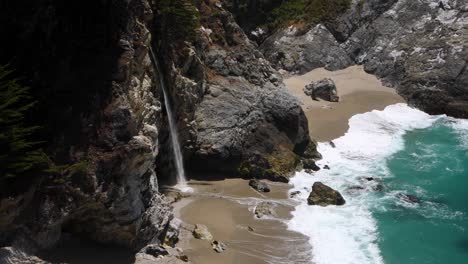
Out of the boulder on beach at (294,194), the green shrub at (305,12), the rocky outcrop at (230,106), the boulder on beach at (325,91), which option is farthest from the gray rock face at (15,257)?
the green shrub at (305,12)

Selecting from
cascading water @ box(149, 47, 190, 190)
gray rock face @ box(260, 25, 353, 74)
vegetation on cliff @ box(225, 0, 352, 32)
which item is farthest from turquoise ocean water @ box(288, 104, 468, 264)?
vegetation on cliff @ box(225, 0, 352, 32)

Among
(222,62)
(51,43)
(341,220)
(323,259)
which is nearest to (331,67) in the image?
(222,62)

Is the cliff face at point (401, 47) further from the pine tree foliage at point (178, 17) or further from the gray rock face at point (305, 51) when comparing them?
the pine tree foliage at point (178, 17)

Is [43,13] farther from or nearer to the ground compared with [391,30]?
nearer to the ground

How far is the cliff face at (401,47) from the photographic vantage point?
51281 millimetres

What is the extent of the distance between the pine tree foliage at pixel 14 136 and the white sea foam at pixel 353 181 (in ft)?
43.9

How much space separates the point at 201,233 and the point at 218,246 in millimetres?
1146

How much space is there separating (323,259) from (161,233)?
7416mm

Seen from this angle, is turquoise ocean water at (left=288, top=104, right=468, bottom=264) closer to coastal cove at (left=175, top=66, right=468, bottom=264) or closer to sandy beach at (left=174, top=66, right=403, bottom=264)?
coastal cove at (left=175, top=66, right=468, bottom=264)

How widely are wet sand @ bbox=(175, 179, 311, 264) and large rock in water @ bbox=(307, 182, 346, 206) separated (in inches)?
50.9

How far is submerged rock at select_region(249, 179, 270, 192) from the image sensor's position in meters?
32.0

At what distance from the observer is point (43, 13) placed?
65.6ft

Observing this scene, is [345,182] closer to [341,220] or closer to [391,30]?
[341,220]

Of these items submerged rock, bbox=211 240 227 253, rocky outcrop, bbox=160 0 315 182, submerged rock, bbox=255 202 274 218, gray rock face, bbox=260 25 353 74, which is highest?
gray rock face, bbox=260 25 353 74
